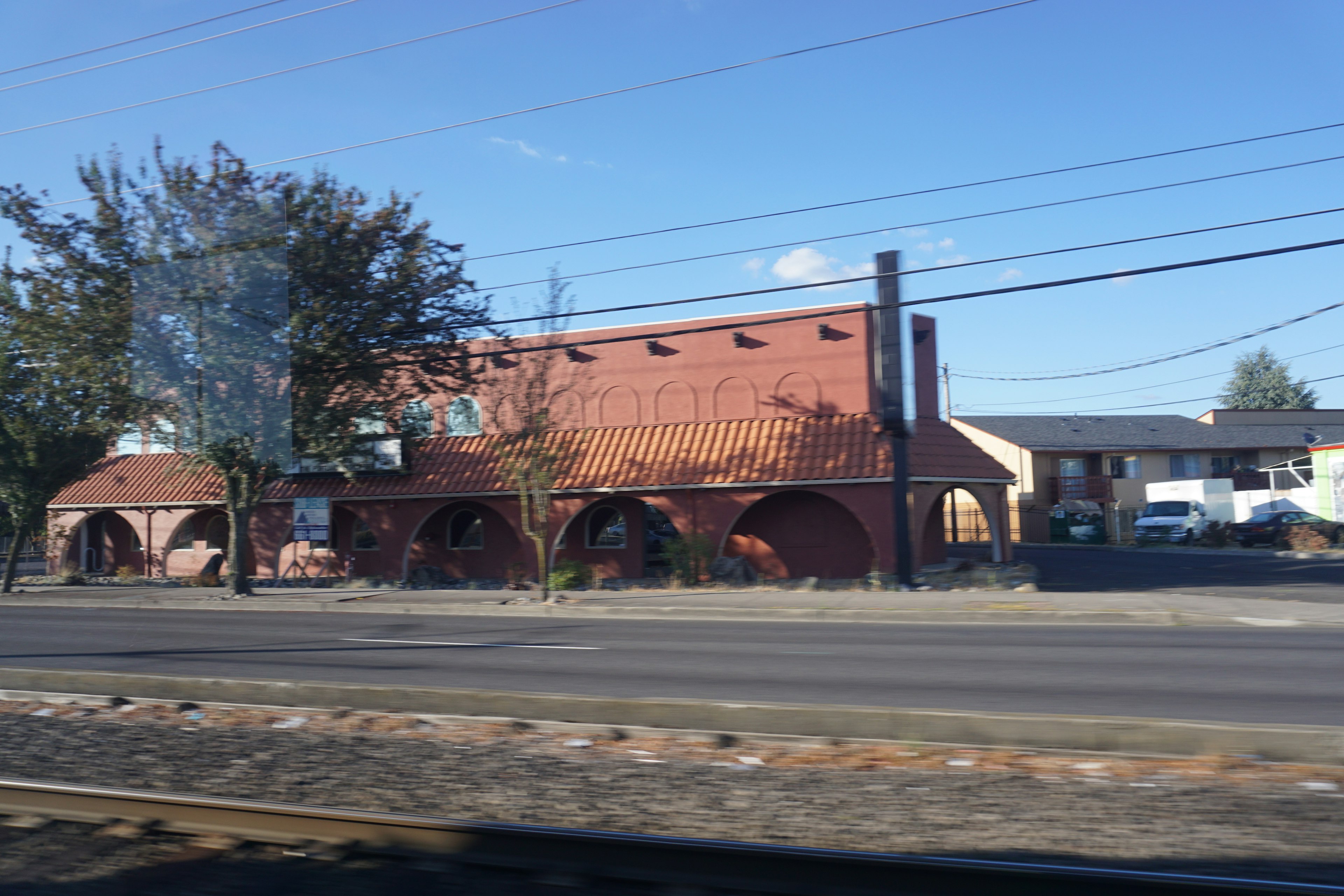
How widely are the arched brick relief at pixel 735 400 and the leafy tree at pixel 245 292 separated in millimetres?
7102

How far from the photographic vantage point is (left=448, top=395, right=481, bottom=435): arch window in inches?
1113

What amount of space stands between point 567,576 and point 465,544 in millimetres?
5107

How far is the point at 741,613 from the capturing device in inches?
733

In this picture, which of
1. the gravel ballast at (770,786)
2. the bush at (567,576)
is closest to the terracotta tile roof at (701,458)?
the bush at (567,576)

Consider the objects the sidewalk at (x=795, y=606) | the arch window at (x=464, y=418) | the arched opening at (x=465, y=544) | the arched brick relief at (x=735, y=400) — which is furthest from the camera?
the arch window at (x=464, y=418)

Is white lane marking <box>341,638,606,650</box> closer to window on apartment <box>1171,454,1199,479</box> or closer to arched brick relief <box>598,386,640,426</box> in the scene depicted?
arched brick relief <box>598,386,640,426</box>

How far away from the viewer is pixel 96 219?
67.3 feet

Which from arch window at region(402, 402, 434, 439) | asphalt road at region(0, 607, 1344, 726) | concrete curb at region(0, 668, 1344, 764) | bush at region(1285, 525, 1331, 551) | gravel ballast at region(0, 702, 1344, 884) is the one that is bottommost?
gravel ballast at region(0, 702, 1344, 884)

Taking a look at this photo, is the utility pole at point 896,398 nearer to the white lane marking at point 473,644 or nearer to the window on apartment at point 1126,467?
the white lane marking at point 473,644

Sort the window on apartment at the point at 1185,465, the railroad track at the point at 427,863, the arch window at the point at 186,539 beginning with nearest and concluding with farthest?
the railroad track at the point at 427,863 → the arch window at the point at 186,539 → the window on apartment at the point at 1185,465

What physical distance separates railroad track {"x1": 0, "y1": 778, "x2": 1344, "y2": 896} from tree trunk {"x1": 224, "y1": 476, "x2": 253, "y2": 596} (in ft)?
61.1

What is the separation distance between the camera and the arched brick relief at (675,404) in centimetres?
2634

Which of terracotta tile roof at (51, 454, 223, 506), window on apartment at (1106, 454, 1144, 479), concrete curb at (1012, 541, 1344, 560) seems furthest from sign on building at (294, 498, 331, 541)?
window on apartment at (1106, 454, 1144, 479)

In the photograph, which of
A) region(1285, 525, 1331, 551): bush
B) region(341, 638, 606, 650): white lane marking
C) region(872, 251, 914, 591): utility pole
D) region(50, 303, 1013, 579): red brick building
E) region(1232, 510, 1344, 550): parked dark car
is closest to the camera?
region(341, 638, 606, 650): white lane marking
